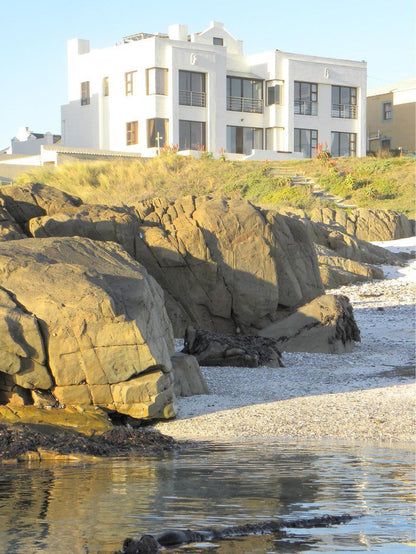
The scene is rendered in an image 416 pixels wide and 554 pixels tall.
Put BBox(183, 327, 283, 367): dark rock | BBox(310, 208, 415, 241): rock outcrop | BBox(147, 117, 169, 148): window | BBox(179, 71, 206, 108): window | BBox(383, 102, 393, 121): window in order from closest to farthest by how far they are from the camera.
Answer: BBox(183, 327, 283, 367): dark rock, BBox(310, 208, 415, 241): rock outcrop, BBox(147, 117, 169, 148): window, BBox(179, 71, 206, 108): window, BBox(383, 102, 393, 121): window

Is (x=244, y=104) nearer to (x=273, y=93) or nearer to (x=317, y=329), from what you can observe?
(x=273, y=93)

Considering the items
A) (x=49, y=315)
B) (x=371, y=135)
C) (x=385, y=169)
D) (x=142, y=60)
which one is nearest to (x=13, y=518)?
(x=49, y=315)

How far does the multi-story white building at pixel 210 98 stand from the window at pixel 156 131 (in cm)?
6

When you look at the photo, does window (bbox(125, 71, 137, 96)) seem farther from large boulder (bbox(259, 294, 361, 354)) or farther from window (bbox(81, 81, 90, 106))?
large boulder (bbox(259, 294, 361, 354))

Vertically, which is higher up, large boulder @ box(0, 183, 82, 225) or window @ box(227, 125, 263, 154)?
window @ box(227, 125, 263, 154)

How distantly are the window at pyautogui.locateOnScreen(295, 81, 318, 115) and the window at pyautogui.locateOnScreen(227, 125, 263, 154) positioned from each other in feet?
9.95

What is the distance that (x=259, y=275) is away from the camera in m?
20.2

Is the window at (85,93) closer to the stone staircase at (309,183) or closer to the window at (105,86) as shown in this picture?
the window at (105,86)

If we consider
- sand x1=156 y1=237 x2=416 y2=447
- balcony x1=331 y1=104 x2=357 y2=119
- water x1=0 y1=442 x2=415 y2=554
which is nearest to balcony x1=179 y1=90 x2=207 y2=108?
balcony x1=331 y1=104 x2=357 y2=119

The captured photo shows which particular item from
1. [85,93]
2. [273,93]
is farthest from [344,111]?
[85,93]

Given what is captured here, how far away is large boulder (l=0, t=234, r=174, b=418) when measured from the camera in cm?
1212

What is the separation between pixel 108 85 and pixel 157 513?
5028 cm

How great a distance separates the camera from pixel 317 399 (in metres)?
14.7

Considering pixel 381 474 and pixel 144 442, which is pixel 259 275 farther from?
pixel 381 474
